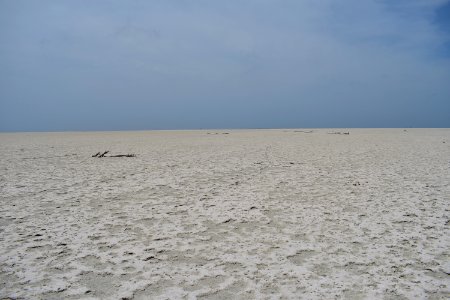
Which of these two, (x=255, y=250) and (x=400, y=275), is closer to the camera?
(x=400, y=275)

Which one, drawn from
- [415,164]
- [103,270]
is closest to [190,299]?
[103,270]

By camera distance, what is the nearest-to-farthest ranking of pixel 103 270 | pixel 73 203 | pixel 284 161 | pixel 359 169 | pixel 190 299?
pixel 190 299 → pixel 103 270 → pixel 73 203 → pixel 359 169 → pixel 284 161

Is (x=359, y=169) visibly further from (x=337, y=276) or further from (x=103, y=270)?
(x=103, y=270)

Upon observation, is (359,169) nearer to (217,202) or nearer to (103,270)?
(217,202)

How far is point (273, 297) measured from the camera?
2.03 m

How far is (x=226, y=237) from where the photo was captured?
301 cm

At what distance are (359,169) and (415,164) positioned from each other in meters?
1.63

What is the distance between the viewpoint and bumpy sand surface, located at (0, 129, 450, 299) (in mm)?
2170

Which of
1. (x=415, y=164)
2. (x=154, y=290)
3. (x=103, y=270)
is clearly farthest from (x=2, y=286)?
(x=415, y=164)

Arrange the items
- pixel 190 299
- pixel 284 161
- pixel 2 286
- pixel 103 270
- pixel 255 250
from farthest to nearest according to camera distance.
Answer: pixel 284 161 → pixel 255 250 → pixel 103 270 → pixel 2 286 → pixel 190 299

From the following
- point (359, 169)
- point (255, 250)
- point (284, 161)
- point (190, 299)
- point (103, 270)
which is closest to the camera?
point (190, 299)

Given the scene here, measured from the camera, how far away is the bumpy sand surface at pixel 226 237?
7.12 feet

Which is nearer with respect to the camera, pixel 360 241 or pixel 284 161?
pixel 360 241

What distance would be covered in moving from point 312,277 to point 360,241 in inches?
34.2
